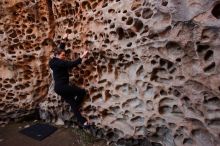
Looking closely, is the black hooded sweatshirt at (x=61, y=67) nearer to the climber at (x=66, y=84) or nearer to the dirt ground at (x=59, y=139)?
the climber at (x=66, y=84)

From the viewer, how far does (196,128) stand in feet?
10.4

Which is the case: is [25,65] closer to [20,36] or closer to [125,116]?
[20,36]

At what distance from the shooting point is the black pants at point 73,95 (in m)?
4.28

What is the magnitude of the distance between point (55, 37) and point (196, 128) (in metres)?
2.80

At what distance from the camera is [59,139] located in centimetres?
452

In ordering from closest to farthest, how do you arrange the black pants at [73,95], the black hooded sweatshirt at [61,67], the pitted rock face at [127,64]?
the pitted rock face at [127,64], the black hooded sweatshirt at [61,67], the black pants at [73,95]

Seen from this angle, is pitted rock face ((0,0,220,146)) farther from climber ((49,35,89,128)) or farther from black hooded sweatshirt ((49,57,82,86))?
black hooded sweatshirt ((49,57,82,86))

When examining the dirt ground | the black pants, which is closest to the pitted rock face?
the black pants

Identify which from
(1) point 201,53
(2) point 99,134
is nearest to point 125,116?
(2) point 99,134

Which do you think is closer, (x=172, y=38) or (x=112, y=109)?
(x=172, y=38)

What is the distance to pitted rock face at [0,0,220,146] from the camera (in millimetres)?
3031

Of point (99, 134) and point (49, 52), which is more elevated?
point (49, 52)

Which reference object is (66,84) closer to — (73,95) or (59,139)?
(73,95)

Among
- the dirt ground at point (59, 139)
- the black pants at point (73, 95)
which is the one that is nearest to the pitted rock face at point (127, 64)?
the black pants at point (73, 95)
